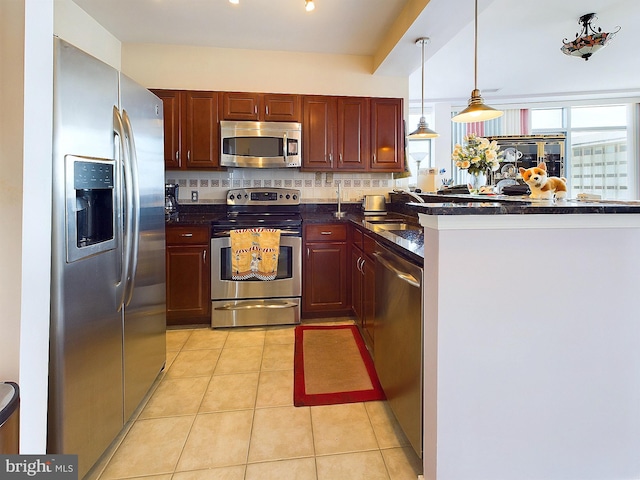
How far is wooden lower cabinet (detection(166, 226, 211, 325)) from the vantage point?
2.89 m

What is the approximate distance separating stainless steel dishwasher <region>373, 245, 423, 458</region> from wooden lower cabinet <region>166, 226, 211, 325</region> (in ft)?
5.36

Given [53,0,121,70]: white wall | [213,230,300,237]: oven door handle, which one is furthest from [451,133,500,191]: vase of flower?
[53,0,121,70]: white wall

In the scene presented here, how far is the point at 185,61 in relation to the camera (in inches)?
135

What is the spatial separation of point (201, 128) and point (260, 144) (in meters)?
0.56

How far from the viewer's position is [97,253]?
1.33m

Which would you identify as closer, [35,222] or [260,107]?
[35,222]

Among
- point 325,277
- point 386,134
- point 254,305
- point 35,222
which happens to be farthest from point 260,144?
point 35,222

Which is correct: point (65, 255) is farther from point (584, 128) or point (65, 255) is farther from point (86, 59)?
point (584, 128)

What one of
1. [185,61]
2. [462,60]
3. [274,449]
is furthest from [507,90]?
[274,449]

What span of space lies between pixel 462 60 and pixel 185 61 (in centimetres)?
324

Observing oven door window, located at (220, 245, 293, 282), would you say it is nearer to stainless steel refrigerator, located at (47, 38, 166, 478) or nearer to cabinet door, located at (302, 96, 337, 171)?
cabinet door, located at (302, 96, 337, 171)

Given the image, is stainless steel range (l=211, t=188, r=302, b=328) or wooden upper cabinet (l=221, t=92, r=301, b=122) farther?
wooden upper cabinet (l=221, t=92, r=301, b=122)

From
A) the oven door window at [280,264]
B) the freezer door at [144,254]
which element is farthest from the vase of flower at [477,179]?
the freezer door at [144,254]

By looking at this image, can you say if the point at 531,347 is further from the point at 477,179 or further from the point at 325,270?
the point at 325,270
